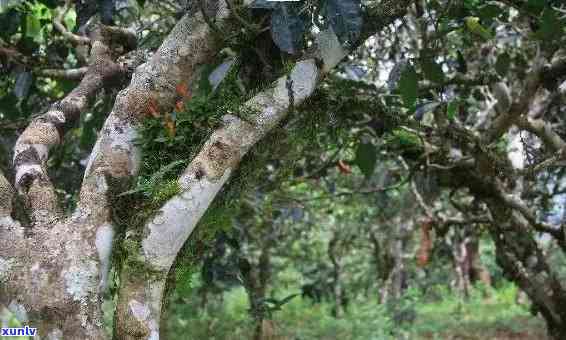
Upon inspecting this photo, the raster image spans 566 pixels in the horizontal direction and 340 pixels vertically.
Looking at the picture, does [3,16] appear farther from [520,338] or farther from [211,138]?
[520,338]

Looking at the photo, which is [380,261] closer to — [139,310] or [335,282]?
[335,282]

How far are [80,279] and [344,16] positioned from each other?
1020mm

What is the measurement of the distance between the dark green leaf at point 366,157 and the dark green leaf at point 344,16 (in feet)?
4.88

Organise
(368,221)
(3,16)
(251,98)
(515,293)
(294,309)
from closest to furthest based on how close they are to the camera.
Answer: (251,98) → (3,16) → (368,221) → (294,309) → (515,293)

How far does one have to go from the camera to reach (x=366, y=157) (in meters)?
3.30

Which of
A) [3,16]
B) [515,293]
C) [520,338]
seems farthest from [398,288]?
[3,16]

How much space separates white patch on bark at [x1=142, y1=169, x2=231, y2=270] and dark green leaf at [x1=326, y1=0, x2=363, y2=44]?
Result: 59 centimetres

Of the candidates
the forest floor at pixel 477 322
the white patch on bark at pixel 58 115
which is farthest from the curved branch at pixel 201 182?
the forest floor at pixel 477 322

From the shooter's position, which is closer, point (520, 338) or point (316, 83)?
point (316, 83)

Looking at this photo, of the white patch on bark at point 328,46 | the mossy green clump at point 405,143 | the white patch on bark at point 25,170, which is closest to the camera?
the white patch on bark at point 25,170

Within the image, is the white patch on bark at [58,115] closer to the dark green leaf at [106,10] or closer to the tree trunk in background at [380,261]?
the dark green leaf at [106,10]

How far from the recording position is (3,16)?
2930 mm

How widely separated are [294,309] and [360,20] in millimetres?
8486

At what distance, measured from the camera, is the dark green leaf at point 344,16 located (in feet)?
6.02
